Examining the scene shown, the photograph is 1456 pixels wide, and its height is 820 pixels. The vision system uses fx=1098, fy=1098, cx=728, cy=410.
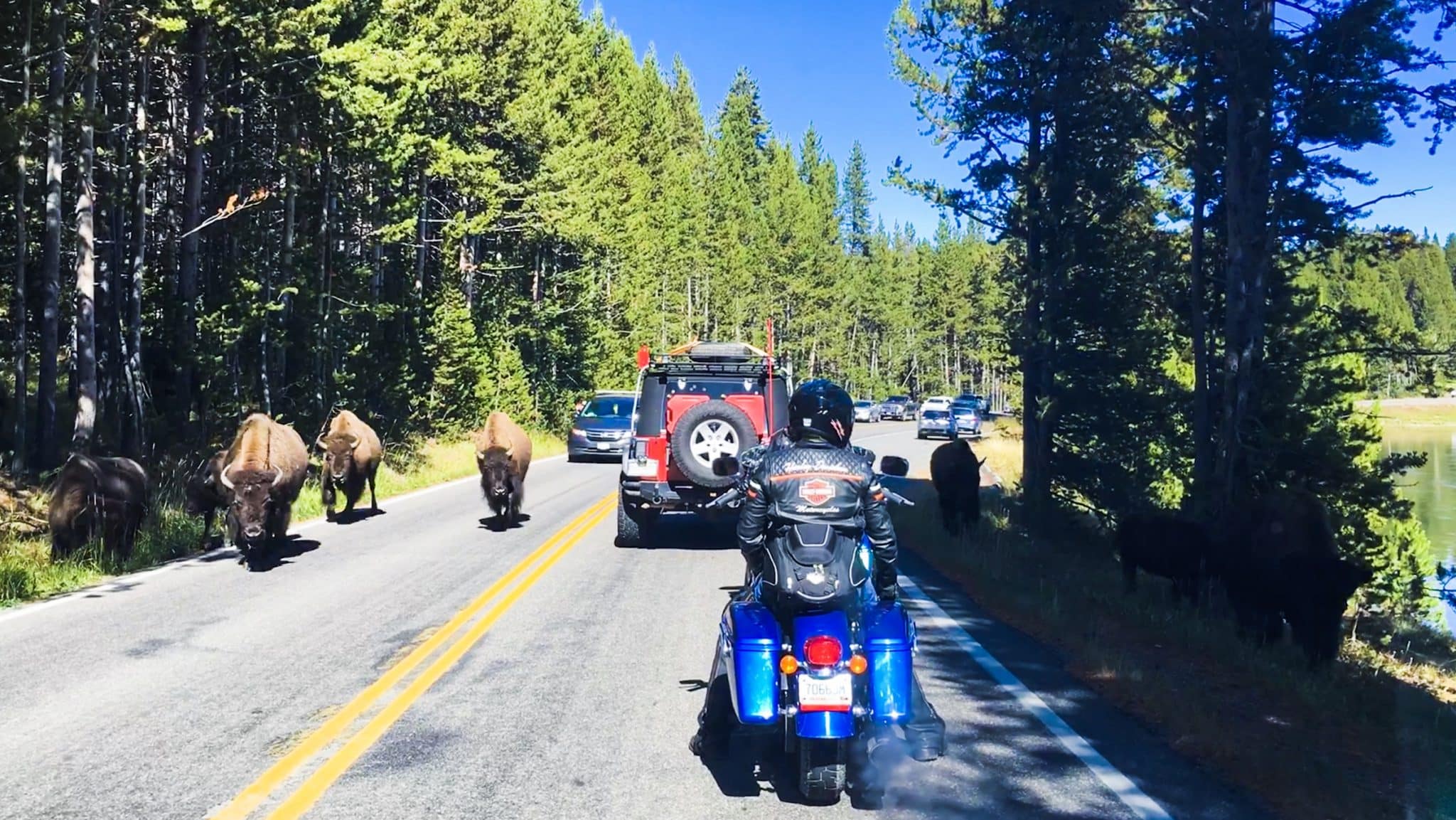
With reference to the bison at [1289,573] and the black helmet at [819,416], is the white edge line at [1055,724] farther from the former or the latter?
the bison at [1289,573]

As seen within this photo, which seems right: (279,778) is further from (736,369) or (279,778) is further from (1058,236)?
(1058,236)

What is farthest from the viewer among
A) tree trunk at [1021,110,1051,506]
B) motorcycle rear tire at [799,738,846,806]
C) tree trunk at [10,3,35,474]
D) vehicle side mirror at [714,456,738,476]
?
tree trunk at [1021,110,1051,506]

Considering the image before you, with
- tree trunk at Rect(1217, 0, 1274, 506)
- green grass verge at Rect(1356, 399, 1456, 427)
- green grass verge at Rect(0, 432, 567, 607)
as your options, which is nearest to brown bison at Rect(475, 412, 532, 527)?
green grass verge at Rect(0, 432, 567, 607)

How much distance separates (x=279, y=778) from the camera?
17.5 ft

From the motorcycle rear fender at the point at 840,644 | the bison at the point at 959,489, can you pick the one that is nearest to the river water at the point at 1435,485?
the bison at the point at 959,489

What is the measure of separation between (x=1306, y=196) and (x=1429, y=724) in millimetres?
11406

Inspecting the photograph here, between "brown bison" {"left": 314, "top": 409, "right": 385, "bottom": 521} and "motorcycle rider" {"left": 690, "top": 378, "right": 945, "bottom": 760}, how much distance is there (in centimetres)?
1324

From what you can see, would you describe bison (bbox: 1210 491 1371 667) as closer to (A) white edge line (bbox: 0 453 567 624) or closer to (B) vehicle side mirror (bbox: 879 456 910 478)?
(B) vehicle side mirror (bbox: 879 456 910 478)

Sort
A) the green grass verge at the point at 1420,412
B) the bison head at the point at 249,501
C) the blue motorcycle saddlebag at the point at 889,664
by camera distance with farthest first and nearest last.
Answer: the green grass verge at the point at 1420,412, the bison head at the point at 249,501, the blue motorcycle saddlebag at the point at 889,664

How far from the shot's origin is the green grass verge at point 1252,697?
5.42 meters

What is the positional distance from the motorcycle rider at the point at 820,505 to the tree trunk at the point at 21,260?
14149 millimetres

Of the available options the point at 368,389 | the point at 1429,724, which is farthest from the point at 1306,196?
the point at 368,389

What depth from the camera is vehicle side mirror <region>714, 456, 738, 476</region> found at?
566 centimetres

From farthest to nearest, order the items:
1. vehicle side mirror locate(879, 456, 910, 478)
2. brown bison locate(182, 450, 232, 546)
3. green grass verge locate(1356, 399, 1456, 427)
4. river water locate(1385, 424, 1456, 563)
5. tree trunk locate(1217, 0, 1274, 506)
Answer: green grass verge locate(1356, 399, 1456, 427) → river water locate(1385, 424, 1456, 563) → tree trunk locate(1217, 0, 1274, 506) → brown bison locate(182, 450, 232, 546) → vehicle side mirror locate(879, 456, 910, 478)
